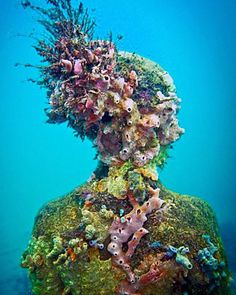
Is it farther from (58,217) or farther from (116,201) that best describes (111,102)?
(58,217)

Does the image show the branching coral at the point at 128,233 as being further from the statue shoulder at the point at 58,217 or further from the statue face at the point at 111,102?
the statue face at the point at 111,102

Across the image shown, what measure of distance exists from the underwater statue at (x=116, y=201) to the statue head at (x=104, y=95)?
0.02m

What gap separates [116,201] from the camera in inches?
183

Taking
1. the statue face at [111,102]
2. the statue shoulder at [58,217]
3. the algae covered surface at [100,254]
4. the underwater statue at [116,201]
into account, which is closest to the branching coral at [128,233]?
the underwater statue at [116,201]

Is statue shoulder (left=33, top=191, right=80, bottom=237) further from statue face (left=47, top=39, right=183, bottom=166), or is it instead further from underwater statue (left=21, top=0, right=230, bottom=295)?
statue face (left=47, top=39, right=183, bottom=166)

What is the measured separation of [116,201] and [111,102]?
1.49 metres

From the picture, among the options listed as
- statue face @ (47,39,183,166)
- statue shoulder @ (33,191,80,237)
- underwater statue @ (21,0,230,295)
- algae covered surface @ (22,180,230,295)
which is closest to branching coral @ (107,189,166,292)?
underwater statue @ (21,0,230,295)

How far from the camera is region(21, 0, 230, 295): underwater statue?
13.2ft

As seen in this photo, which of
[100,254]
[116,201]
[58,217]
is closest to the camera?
[100,254]

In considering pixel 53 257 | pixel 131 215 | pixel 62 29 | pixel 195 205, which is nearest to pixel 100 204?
pixel 131 215

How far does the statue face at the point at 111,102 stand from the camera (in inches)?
184

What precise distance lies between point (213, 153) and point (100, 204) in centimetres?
7847

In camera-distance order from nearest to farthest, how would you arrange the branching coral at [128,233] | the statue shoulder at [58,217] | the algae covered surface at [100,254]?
the algae covered surface at [100,254] → the branching coral at [128,233] → the statue shoulder at [58,217]

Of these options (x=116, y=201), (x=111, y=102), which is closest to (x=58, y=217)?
(x=116, y=201)
